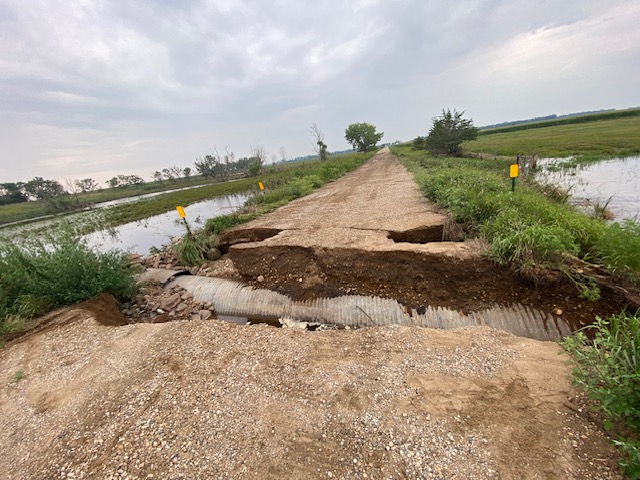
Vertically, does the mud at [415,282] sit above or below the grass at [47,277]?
below

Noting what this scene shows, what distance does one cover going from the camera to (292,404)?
274 centimetres

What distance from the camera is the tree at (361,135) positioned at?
2734 inches

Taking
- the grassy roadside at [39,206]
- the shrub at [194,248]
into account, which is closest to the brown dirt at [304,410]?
the shrub at [194,248]

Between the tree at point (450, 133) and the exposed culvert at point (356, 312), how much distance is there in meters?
23.4

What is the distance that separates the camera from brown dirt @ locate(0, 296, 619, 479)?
7.01 feet

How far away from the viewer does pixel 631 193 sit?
9859 mm

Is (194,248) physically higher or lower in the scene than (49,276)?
lower

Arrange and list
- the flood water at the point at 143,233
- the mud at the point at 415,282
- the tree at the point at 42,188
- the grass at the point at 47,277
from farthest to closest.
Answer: the tree at the point at 42,188 → the flood water at the point at 143,233 → the grass at the point at 47,277 → the mud at the point at 415,282

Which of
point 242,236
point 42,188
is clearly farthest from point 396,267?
point 42,188

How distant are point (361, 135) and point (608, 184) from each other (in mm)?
63342

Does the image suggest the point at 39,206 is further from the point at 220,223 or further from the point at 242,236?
the point at 242,236

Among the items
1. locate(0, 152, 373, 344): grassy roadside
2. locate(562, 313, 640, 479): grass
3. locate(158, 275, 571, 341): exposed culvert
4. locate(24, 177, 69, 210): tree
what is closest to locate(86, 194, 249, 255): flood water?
locate(0, 152, 373, 344): grassy roadside

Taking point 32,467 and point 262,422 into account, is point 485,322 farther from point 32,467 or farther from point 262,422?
point 32,467

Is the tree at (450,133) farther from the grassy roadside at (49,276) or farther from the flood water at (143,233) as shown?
the grassy roadside at (49,276)
